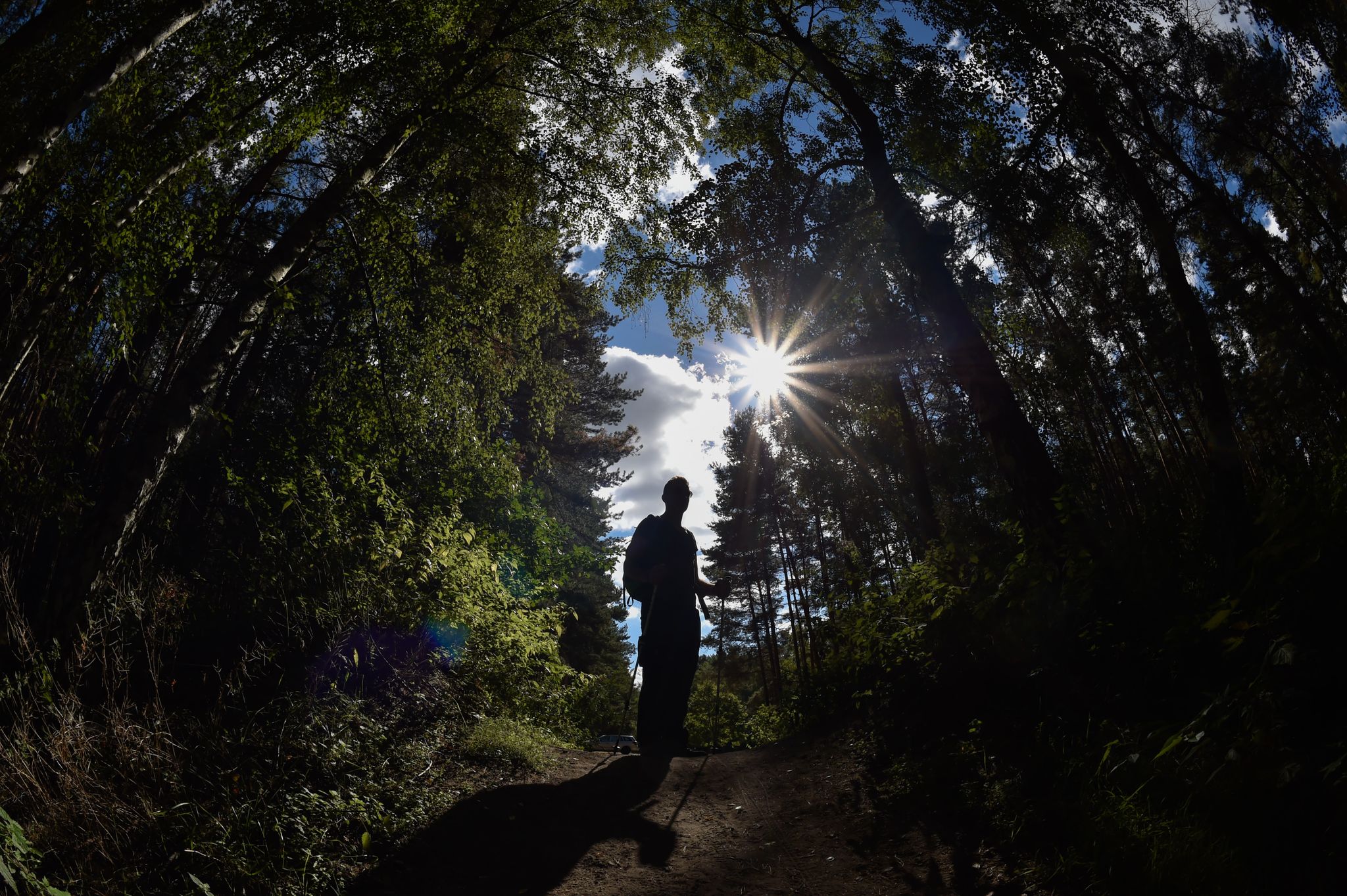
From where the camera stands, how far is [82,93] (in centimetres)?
358

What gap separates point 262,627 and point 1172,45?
45.3ft

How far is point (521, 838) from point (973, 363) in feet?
15.3

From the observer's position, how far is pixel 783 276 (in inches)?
377

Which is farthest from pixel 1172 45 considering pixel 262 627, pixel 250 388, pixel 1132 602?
pixel 250 388

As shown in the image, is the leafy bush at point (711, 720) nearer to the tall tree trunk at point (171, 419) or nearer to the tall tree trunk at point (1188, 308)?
the tall tree trunk at point (1188, 308)

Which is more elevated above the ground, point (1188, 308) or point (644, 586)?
point (1188, 308)

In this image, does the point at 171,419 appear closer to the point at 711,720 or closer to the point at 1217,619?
the point at 1217,619

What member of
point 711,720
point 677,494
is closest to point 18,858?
point 677,494

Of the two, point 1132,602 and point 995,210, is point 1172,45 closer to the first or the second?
point 995,210

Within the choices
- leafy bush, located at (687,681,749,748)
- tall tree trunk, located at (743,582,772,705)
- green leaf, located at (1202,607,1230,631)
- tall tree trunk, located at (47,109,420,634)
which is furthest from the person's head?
tall tree trunk, located at (743,582,772,705)

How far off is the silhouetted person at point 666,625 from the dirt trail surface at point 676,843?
991 mm

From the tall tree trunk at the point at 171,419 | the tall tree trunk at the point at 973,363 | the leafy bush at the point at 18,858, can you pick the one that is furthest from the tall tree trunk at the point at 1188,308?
the tall tree trunk at the point at 171,419

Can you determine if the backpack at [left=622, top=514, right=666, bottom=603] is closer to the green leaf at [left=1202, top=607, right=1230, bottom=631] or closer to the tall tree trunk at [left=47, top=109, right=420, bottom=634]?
the tall tree trunk at [left=47, top=109, right=420, bottom=634]

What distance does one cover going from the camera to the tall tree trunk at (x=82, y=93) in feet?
11.2
